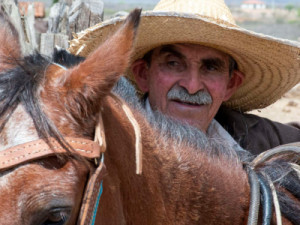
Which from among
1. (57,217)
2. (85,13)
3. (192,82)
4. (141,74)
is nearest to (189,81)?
(192,82)

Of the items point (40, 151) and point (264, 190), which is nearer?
point (40, 151)

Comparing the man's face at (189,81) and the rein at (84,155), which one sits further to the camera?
the man's face at (189,81)

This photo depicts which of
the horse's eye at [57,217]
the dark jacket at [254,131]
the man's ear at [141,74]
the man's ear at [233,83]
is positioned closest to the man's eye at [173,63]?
the man's ear at [141,74]

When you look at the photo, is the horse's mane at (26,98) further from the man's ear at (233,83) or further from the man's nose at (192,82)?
the man's ear at (233,83)

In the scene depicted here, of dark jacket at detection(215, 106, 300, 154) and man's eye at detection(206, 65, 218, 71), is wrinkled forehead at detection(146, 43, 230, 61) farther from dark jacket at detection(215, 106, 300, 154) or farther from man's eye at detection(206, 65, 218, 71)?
dark jacket at detection(215, 106, 300, 154)

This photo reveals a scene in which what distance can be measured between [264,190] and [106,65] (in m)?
0.95

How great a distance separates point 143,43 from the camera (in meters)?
3.06

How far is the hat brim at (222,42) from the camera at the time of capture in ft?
8.96

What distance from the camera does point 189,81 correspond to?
301 centimetres

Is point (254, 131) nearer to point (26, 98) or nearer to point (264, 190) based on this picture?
point (264, 190)

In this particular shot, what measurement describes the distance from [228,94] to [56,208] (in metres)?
2.21

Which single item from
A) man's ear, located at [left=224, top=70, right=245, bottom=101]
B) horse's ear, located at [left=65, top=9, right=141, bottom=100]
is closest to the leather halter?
horse's ear, located at [left=65, top=9, right=141, bottom=100]

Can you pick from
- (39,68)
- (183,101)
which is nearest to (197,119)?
(183,101)

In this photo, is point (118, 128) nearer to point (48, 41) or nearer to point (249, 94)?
point (249, 94)
